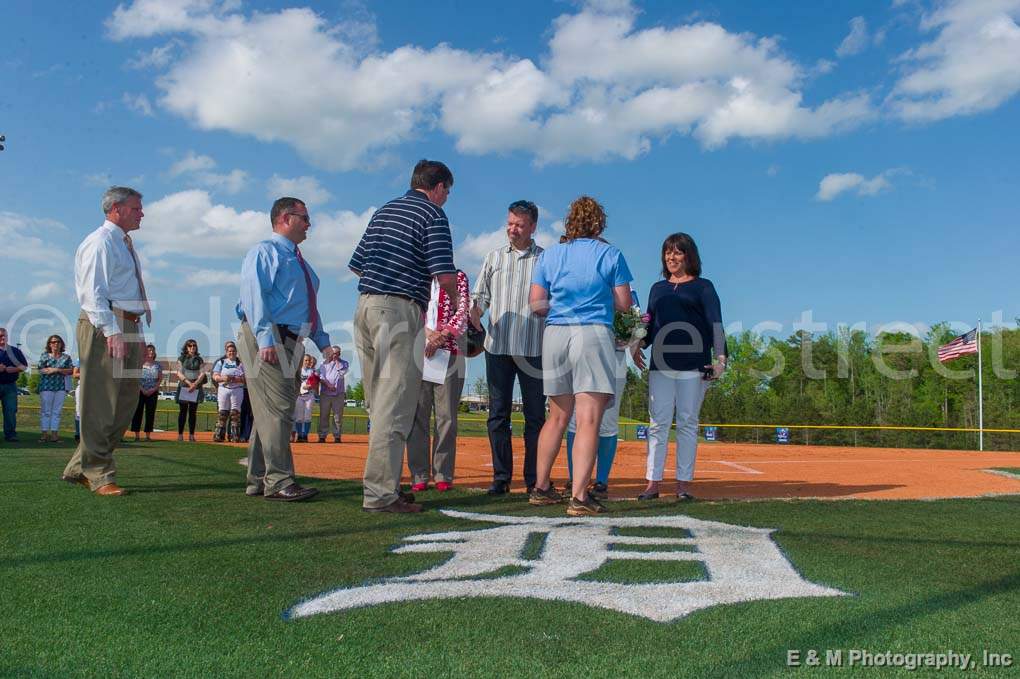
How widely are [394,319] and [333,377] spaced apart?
1058 centimetres

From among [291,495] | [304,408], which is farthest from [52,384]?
[291,495]

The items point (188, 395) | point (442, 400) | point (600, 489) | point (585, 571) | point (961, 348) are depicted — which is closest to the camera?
point (585, 571)

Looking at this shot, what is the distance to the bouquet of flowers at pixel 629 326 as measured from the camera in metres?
5.77

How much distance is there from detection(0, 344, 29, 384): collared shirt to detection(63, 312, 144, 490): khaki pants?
7.50 m

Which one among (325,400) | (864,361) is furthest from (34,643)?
(864,361)

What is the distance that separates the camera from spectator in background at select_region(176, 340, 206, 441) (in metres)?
13.8

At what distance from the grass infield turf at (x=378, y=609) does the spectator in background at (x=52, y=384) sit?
8.25 meters

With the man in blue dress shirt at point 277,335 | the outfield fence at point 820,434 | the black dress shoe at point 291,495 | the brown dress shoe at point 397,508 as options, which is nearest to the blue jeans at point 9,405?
the man in blue dress shirt at point 277,335

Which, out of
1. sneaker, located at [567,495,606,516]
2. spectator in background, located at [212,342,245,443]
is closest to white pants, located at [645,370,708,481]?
sneaker, located at [567,495,606,516]

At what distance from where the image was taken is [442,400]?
6.38m

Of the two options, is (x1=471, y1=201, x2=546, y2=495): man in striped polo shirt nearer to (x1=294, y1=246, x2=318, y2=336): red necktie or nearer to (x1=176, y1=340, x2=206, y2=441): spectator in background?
(x1=294, y1=246, x2=318, y2=336): red necktie

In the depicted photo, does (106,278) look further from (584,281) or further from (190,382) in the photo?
(190,382)

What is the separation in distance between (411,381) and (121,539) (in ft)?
5.91

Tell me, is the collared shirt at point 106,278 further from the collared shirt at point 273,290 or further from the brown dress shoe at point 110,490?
the brown dress shoe at point 110,490
